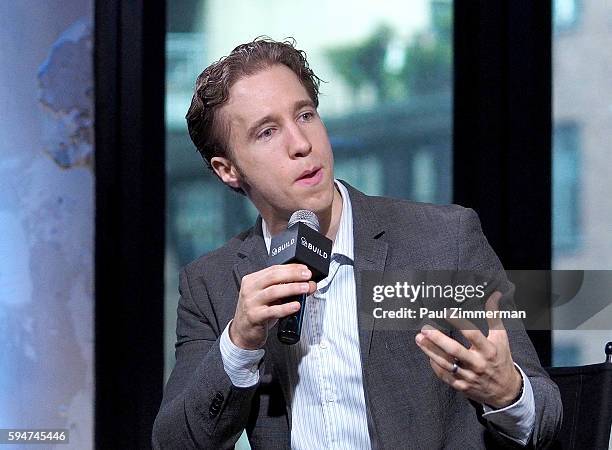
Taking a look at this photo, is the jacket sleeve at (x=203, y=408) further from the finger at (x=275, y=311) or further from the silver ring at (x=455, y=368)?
the silver ring at (x=455, y=368)

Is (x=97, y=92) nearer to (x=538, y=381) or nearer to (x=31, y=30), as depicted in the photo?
(x=31, y=30)

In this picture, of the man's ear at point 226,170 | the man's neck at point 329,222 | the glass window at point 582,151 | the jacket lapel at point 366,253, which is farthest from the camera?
the glass window at point 582,151

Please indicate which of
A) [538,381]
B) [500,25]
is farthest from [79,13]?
[538,381]

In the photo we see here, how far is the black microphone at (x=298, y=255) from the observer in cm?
153

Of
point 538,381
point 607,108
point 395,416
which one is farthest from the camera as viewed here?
point 607,108

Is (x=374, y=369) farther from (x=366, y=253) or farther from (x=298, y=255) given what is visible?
(x=298, y=255)

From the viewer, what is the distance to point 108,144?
305 cm

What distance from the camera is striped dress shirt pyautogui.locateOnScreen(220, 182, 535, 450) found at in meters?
1.82

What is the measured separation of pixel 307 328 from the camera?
1.91 meters

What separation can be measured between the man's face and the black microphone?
27 centimetres

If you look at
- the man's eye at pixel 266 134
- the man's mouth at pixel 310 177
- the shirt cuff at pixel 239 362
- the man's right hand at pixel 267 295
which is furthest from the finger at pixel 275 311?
the man's eye at pixel 266 134

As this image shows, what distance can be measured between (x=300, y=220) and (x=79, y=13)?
5.45 feet

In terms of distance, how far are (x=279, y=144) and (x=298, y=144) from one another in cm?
6

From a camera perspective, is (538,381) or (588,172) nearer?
(538,381)
